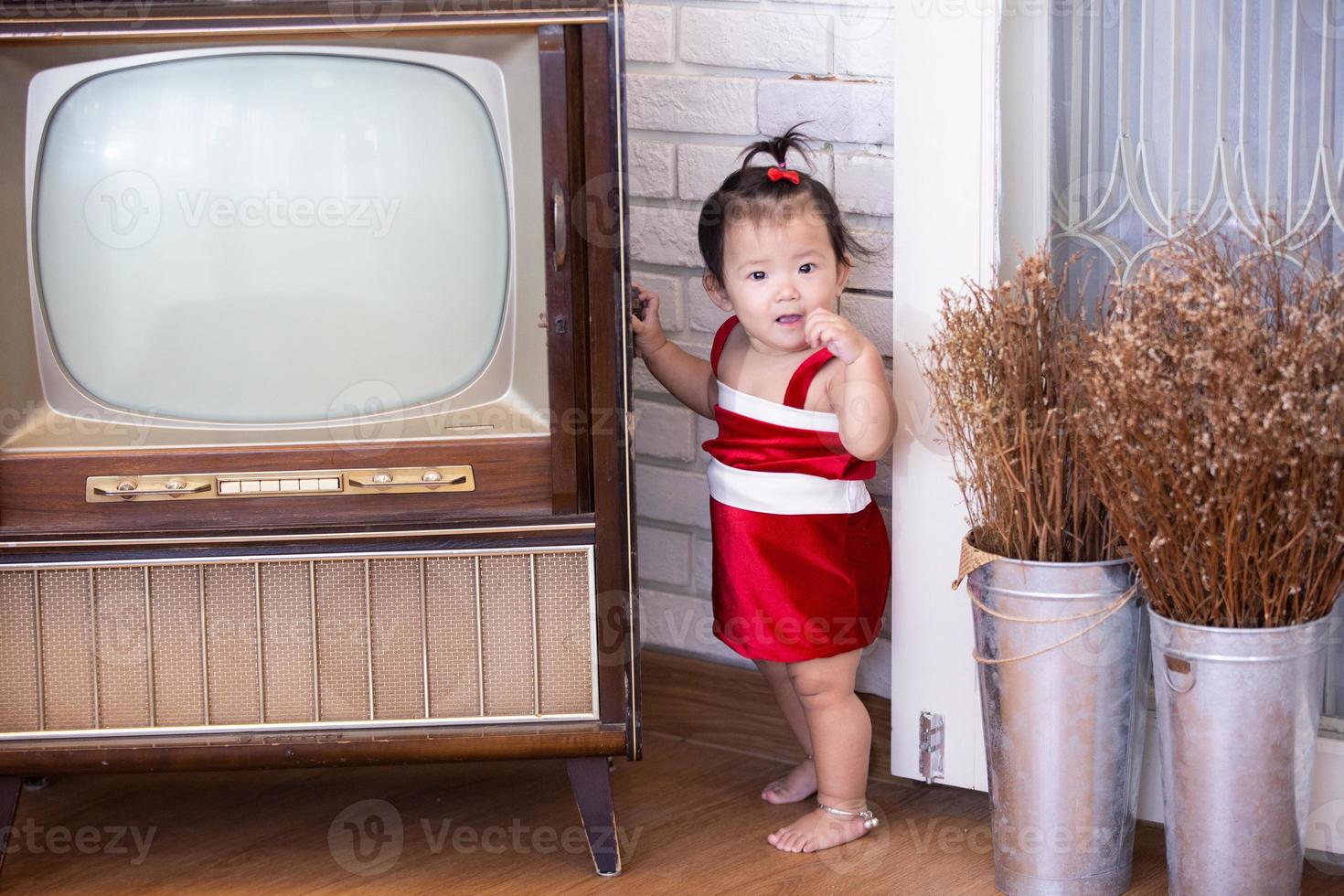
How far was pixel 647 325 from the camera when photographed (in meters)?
1.61

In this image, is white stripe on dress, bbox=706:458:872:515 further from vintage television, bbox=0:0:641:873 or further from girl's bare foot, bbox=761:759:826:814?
girl's bare foot, bbox=761:759:826:814

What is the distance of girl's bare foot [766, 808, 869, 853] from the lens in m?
1.54

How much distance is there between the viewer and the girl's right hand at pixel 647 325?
1.60 metres

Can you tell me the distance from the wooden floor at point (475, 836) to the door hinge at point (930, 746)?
0.05 metres

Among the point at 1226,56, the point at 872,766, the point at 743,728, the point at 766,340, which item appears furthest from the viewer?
the point at 743,728

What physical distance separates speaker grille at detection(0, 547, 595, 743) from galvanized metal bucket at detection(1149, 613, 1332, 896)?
1.84ft

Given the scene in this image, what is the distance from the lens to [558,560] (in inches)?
54.7

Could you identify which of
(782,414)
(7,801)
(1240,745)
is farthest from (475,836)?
(1240,745)

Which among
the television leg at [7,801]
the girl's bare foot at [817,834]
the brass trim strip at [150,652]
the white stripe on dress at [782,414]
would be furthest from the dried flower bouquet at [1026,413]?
the television leg at [7,801]

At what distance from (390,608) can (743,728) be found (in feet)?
2.04

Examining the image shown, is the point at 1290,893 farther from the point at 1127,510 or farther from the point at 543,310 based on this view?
the point at 543,310

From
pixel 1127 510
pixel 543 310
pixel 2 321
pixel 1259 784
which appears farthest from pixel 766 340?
pixel 2 321

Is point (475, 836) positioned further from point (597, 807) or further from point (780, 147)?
point (780, 147)

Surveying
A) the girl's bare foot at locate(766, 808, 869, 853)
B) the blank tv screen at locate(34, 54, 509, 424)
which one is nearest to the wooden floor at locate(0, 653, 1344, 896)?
the girl's bare foot at locate(766, 808, 869, 853)
